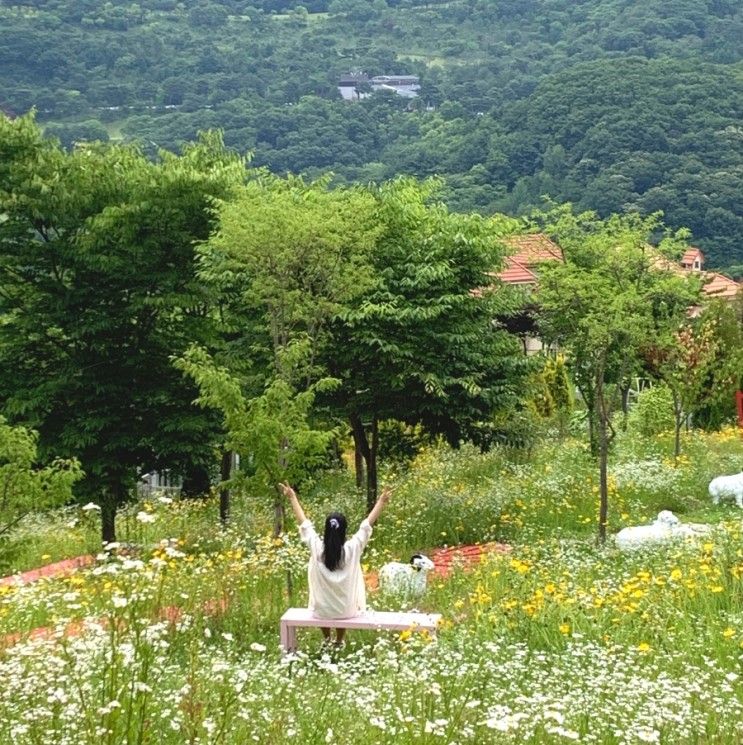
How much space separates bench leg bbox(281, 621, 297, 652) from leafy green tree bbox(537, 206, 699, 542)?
5.41 meters

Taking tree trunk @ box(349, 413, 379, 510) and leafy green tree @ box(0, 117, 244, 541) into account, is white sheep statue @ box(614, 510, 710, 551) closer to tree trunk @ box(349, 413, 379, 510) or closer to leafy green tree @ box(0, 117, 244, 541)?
tree trunk @ box(349, 413, 379, 510)

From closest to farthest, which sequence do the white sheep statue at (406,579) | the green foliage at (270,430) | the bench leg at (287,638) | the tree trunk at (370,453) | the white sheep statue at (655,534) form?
1. the bench leg at (287,638)
2. the white sheep statue at (406,579)
3. the green foliage at (270,430)
4. the white sheep statue at (655,534)
5. the tree trunk at (370,453)

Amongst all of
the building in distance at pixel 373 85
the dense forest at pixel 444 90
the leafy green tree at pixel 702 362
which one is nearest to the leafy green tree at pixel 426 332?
the leafy green tree at pixel 702 362

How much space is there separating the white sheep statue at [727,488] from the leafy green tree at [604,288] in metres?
1.91

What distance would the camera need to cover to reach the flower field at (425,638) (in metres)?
4.62

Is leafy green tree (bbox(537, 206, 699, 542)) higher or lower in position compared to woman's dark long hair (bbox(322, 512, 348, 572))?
higher

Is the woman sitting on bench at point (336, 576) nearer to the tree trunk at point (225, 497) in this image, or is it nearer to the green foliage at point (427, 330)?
the green foliage at point (427, 330)

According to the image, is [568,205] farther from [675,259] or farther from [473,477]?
[473,477]

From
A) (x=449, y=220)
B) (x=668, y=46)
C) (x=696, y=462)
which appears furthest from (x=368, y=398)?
(x=668, y=46)

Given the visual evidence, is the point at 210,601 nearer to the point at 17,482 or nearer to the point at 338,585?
the point at 338,585

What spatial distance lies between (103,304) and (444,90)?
104 meters

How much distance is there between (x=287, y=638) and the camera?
7973 mm

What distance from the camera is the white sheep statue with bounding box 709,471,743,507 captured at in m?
14.2

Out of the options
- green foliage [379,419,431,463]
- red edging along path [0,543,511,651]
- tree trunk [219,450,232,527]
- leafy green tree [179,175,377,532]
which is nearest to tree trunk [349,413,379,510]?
leafy green tree [179,175,377,532]
